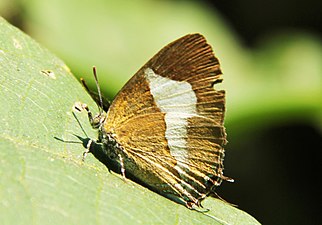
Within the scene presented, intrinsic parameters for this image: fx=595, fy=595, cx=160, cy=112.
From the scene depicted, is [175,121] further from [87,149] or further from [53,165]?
[53,165]

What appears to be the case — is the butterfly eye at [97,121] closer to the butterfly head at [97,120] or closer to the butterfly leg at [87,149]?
the butterfly head at [97,120]

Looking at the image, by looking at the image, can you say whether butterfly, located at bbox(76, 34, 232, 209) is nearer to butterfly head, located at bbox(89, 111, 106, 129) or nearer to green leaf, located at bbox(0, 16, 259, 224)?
butterfly head, located at bbox(89, 111, 106, 129)

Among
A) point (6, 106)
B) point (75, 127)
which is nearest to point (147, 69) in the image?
point (75, 127)

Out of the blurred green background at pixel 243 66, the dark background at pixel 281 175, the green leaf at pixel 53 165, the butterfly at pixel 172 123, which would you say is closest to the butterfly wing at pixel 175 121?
the butterfly at pixel 172 123

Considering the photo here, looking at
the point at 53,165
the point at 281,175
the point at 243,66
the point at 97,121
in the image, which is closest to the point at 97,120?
the point at 97,121

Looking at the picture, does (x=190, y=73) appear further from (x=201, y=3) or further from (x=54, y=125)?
(x=201, y=3)

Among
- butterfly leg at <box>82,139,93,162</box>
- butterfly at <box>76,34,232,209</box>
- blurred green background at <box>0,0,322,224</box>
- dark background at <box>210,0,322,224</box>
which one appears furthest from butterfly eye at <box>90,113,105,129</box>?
dark background at <box>210,0,322,224</box>
